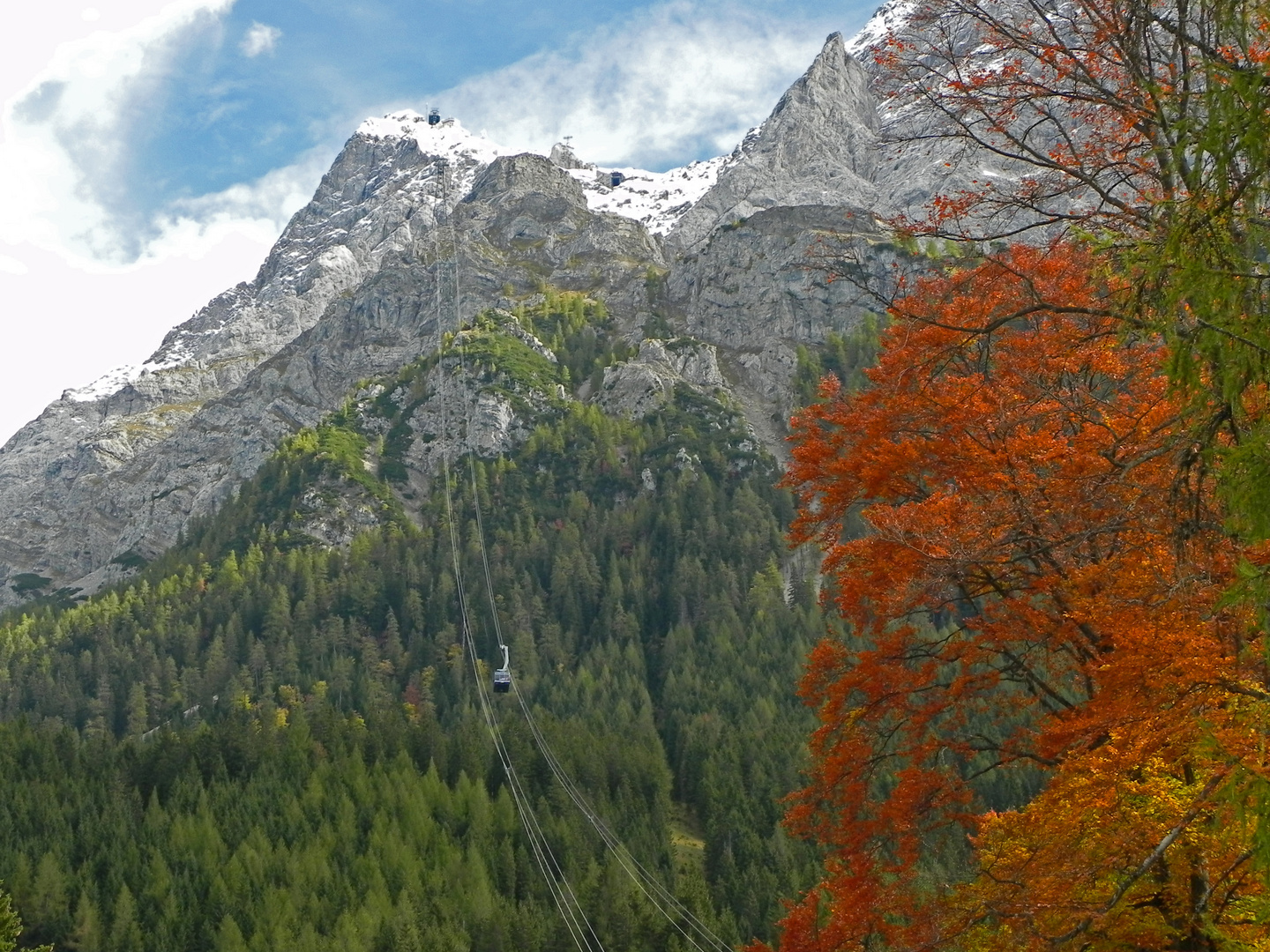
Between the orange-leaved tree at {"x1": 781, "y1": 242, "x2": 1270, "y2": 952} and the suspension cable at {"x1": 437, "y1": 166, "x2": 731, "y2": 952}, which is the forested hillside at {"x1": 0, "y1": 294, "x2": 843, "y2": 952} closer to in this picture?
the suspension cable at {"x1": 437, "y1": 166, "x2": 731, "y2": 952}

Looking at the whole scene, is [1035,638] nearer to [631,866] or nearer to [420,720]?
[631,866]

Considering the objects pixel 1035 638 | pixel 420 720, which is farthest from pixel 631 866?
pixel 1035 638

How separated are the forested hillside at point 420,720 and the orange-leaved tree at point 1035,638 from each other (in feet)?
127

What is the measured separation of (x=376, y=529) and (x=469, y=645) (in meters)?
44.1

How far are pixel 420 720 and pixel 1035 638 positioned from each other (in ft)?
361

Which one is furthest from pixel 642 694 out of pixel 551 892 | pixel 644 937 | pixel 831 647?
pixel 831 647

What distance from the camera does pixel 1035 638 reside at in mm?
15375

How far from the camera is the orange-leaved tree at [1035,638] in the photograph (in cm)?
1095

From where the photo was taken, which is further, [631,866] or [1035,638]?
[631,866]

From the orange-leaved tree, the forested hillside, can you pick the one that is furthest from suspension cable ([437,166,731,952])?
the orange-leaved tree

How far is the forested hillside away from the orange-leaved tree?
38.7m

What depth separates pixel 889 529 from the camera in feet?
48.8

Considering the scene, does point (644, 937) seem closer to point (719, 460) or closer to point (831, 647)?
point (831, 647)

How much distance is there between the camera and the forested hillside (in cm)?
7750
